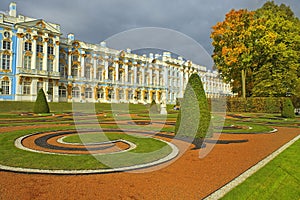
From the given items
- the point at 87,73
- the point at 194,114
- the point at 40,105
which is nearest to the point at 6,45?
the point at 87,73

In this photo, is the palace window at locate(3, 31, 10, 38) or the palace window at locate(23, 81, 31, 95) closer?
the palace window at locate(3, 31, 10, 38)

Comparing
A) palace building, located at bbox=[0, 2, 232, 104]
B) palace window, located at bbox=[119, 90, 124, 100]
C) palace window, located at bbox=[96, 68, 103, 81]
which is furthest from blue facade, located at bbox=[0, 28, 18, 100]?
palace window, located at bbox=[119, 90, 124, 100]

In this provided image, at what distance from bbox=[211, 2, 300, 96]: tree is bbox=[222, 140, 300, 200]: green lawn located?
2571cm

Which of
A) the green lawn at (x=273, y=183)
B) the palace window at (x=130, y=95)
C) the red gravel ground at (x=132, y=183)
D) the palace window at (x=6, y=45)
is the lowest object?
the green lawn at (x=273, y=183)

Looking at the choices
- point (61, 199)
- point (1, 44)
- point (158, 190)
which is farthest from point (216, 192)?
point (1, 44)

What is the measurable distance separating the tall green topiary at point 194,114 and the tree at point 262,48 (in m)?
22.6

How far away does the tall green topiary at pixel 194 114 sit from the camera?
372 inches

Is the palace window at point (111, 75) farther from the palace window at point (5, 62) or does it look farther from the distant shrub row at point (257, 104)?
the distant shrub row at point (257, 104)

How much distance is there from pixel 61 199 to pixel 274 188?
169 inches

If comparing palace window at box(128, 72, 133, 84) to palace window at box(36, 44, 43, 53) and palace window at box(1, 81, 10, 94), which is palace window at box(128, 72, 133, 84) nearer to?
palace window at box(36, 44, 43, 53)

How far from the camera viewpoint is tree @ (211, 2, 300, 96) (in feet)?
98.2

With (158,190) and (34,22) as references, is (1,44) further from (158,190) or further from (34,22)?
(158,190)

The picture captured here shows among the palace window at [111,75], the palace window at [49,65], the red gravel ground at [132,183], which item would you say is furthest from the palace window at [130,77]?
the red gravel ground at [132,183]

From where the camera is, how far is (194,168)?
6.09 metres
